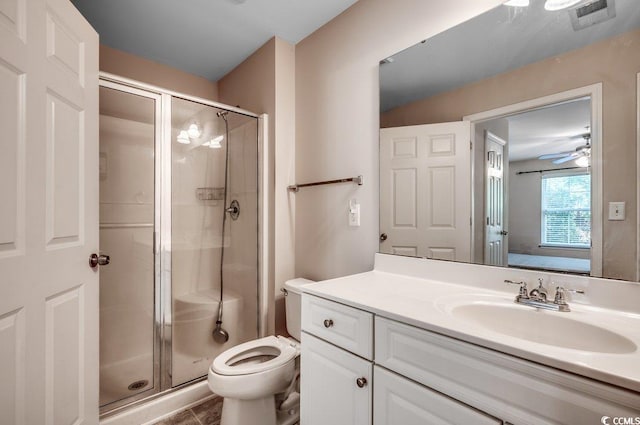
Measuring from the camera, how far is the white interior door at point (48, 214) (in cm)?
82

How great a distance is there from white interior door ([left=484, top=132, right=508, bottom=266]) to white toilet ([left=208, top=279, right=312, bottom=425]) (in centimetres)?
110

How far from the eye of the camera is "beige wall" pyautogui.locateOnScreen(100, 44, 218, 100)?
2.15 meters

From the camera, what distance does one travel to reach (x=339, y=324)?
3.54ft

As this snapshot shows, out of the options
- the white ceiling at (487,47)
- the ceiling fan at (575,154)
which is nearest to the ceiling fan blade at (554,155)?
the ceiling fan at (575,154)

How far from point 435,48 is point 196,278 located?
2012 mm

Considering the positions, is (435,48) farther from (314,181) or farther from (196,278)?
(196,278)

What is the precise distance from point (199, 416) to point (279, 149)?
173 cm

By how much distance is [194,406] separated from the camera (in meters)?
1.75

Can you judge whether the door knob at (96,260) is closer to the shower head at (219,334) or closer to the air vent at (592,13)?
the shower head at (219,334)

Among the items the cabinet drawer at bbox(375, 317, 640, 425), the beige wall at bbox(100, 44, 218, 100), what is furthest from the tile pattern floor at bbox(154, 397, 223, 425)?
the beige wall at bbox(100, 44, 218, 100)

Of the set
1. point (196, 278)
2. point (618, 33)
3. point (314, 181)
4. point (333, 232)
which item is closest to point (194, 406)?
point (196, 278)

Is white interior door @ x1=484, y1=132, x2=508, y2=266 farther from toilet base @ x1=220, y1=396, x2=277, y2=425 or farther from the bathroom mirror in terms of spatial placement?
toilet base @ x1=220, y1=396, x2=277, y2=425

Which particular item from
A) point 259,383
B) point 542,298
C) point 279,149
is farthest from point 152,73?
point 542,298

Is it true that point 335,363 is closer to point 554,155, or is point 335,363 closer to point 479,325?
point 479,325
